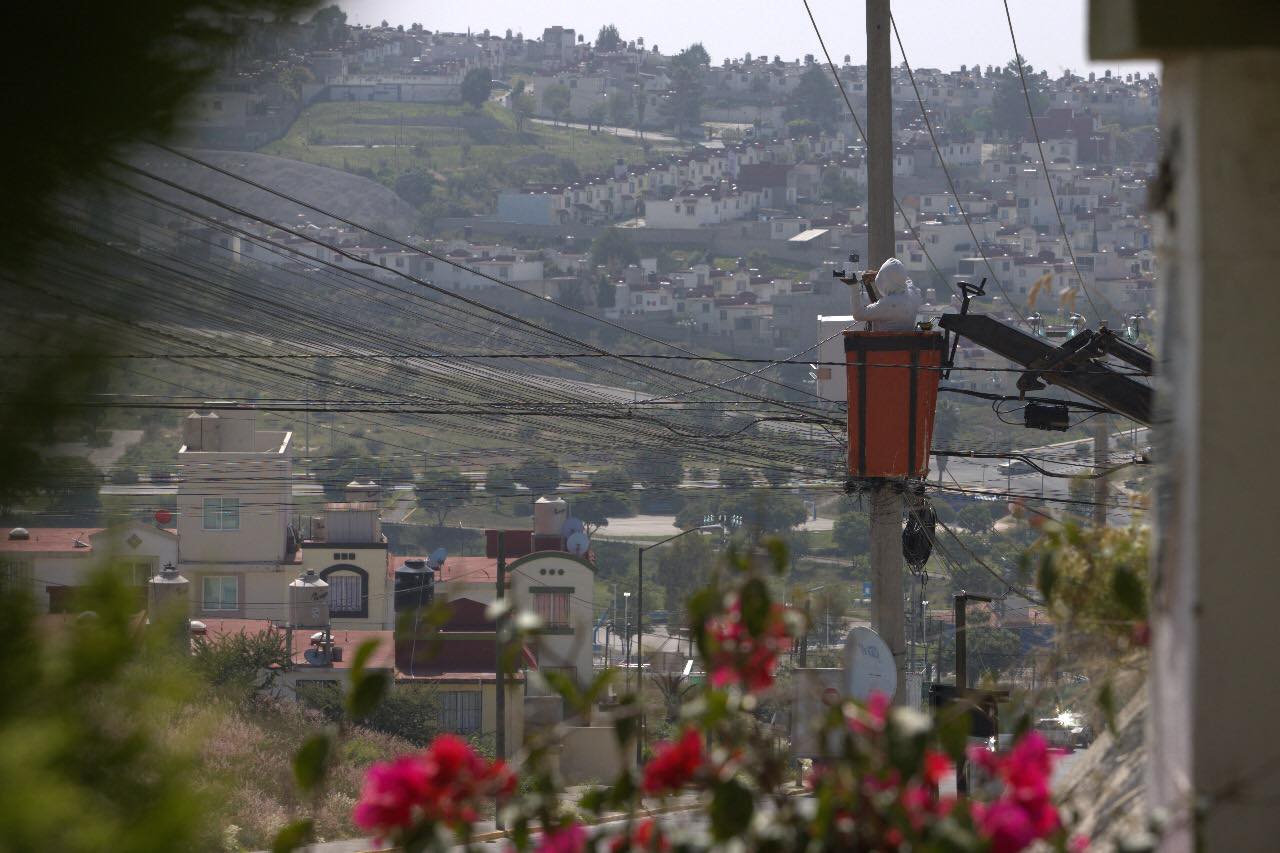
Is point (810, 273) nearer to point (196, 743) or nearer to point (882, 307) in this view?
point (882, 307)

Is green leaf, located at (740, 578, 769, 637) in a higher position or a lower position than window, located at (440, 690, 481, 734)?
higher

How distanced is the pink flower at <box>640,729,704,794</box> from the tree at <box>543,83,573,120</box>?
17735 centimetres

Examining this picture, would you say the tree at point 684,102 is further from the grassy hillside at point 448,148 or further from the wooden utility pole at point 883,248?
the wooden utility pole at point 883,248

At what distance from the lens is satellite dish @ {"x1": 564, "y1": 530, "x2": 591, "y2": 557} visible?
44.8 meters

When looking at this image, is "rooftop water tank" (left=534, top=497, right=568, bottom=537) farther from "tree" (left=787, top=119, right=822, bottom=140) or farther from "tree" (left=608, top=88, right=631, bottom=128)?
"tree" (left=608, top=88, right=631, bottom=128)

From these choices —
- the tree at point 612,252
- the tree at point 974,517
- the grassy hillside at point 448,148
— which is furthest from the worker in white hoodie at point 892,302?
the tree at point 612,252

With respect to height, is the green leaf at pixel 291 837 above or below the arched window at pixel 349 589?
above

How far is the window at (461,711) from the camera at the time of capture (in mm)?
37062

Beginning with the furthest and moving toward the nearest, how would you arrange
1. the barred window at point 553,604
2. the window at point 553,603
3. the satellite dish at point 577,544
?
the satellite dish at point 577,544 → the barred window at point 553,604 → the window at point 553,603

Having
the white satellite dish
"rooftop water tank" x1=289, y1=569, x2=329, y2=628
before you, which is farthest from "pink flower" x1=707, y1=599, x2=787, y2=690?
"rooftop water tank" x1=289, y1=569, x2=329, y2=628

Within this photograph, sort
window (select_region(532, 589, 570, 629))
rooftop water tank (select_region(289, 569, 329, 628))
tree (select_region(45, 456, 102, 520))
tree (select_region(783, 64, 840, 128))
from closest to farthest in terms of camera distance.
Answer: tree (select_region(45, 456, 102, 520)) < rooftop water tank (select_region(289, 569, 329, 628)) < window (select_region(532, 589, 570, 629)) < tree (select_region(783, 64, 840, 128))

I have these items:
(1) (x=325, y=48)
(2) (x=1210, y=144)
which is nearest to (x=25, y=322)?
(1) (x=325, y=48)

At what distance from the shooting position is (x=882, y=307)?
13.8m

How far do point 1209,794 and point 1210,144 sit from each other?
930 mm
